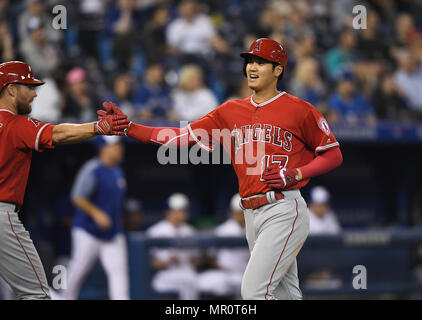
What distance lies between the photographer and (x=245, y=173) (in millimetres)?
4809

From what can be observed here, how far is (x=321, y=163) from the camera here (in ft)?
15.6

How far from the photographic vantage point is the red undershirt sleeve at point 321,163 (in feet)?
15.4

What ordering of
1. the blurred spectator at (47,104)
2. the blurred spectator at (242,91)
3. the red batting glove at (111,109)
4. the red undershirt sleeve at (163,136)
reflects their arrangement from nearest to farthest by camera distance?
the red batting glove at (111,109) → the red undershirt sleeve at (163,136) → the blurred spectator at (47,104) → the blurred spectator at (242,91)

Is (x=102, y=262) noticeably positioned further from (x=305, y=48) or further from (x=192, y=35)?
(x=305, y=48)

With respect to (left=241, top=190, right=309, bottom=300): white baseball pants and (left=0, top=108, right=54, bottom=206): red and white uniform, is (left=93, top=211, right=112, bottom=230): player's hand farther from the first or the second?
(left=241, top=190, right=309, bottom=300): white baseball pants

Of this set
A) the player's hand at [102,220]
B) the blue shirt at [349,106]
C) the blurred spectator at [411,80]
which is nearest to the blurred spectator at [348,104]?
the blue shirt at [349,106]

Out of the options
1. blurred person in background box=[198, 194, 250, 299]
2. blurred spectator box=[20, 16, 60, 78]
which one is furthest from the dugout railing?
blurred spectator box=[20, 16, 60, 78]

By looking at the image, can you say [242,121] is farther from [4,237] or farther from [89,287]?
[89,287]

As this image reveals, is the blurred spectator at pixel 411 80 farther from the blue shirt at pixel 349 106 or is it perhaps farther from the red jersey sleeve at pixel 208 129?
the red jersey sleeve at pixel 208 129

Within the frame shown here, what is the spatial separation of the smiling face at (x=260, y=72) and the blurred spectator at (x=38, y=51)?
14.7 ft

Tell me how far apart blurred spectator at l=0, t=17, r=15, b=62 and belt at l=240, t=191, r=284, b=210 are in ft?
16.1

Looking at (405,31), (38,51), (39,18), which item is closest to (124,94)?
(38,51)

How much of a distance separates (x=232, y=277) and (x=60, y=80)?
10.3 ft
